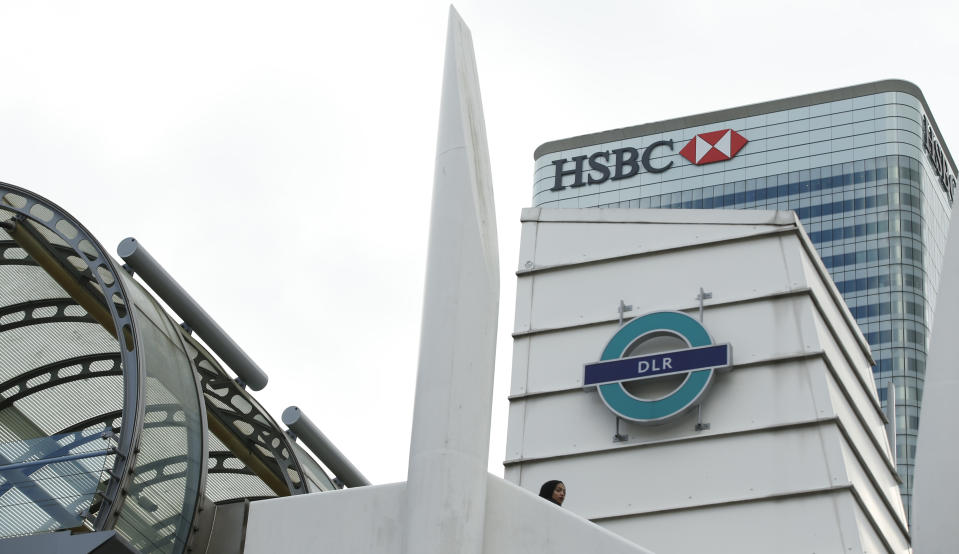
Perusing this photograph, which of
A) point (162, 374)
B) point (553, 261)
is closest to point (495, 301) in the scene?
point (162, 374)

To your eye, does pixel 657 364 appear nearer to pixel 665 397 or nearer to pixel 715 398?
pixel 665 397

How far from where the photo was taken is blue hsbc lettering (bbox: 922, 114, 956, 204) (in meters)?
122

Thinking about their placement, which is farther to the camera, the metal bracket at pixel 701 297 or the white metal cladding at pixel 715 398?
the metal bracket at pixel 701 297

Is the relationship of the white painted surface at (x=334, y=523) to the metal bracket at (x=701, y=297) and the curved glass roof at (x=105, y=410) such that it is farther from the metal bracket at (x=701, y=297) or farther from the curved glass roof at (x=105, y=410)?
the metal bracket at (x=701, y=297)

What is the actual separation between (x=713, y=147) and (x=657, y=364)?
334ft

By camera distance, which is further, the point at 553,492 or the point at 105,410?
the point at 105,410

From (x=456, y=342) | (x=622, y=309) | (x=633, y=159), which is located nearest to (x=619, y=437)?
(x=622, y=309)

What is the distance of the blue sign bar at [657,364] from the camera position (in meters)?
24.3

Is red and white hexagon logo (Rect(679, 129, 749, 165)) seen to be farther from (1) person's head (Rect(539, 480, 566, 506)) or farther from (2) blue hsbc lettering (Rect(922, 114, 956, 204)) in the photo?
(1) person's head (Rect(539, 480, 566, 506))

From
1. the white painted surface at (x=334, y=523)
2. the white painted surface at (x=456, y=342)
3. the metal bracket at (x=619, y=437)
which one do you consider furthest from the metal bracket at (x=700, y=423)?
the white painted surface at (x=334, y=523)

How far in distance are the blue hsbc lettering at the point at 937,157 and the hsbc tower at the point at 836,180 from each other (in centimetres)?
18

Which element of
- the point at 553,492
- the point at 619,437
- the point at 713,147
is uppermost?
the point at 713,147

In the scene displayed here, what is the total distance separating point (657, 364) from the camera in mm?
25000

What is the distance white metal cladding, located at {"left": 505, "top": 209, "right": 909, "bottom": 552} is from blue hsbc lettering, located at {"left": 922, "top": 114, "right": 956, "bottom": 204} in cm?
10052
